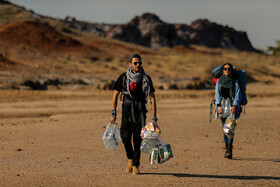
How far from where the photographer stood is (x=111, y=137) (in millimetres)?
7250

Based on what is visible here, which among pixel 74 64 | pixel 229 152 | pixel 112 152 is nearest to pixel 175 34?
pixel 74 64

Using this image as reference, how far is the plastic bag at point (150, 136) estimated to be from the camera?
6.87 m

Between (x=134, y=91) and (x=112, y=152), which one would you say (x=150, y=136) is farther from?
(x=112, y=152)

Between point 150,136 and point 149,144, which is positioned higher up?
point 150,136

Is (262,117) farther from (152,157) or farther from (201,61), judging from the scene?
(201,61)

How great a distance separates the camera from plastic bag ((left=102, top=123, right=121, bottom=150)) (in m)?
7.24

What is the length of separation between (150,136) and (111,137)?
0.71m

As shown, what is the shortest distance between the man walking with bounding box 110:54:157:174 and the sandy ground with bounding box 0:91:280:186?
0.62m

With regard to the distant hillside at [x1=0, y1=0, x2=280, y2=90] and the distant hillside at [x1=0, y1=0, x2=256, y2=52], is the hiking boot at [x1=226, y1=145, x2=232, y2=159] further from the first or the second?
the distant hillside at [x1=0, y1=0, x2=256, y2=52]

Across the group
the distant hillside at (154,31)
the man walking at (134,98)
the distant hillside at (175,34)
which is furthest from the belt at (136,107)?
the distant hillside at (175,34)

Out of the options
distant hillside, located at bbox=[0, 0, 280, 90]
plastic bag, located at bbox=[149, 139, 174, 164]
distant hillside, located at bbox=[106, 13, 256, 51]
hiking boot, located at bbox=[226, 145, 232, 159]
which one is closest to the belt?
plastic bag, located at bbox=[149, 139, 174, 164]

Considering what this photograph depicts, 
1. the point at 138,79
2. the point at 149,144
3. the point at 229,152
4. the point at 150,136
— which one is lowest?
the point at 229,152

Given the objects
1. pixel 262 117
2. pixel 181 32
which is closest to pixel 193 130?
pixel 262 117

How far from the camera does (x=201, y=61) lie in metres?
42.7
